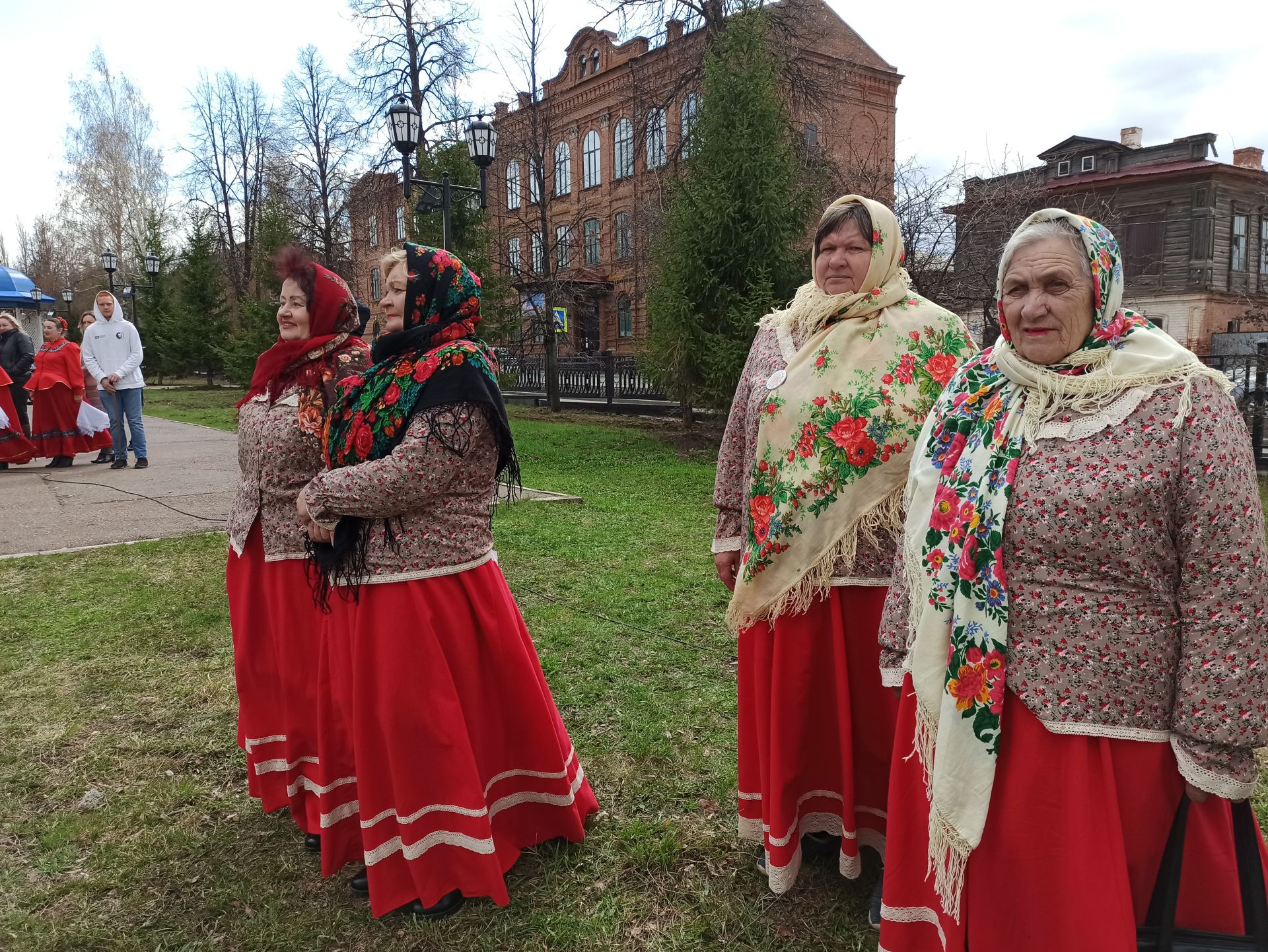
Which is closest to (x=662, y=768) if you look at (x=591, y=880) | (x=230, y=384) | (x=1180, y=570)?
(x=591, y=880)

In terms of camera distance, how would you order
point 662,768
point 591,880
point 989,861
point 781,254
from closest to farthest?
1. point 989,861
2. point 591,880
3. point 662,768
4. point 781,254

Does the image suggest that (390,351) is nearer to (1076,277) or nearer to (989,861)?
(1076,277)

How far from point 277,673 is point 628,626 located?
2366mm

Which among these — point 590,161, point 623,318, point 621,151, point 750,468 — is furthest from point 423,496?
point 590,161

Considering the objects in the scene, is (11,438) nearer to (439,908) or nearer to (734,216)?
(734,216)

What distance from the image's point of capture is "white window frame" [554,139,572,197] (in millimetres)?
34625

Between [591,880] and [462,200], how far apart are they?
15810mm

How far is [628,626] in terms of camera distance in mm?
5047

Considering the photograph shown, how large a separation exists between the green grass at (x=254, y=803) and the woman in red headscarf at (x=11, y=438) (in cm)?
589

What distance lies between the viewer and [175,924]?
2.61 m

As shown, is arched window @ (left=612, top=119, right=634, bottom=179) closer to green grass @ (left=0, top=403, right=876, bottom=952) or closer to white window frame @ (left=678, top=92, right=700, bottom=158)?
white window frame @ (left=678, top=92, right=700, bottom=158)

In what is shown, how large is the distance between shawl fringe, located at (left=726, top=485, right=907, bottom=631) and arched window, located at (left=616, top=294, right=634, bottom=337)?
98.5 ft

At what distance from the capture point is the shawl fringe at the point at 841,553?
98.7 inches

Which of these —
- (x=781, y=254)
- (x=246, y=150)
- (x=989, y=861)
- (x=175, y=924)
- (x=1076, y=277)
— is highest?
(x=246, y=150)
